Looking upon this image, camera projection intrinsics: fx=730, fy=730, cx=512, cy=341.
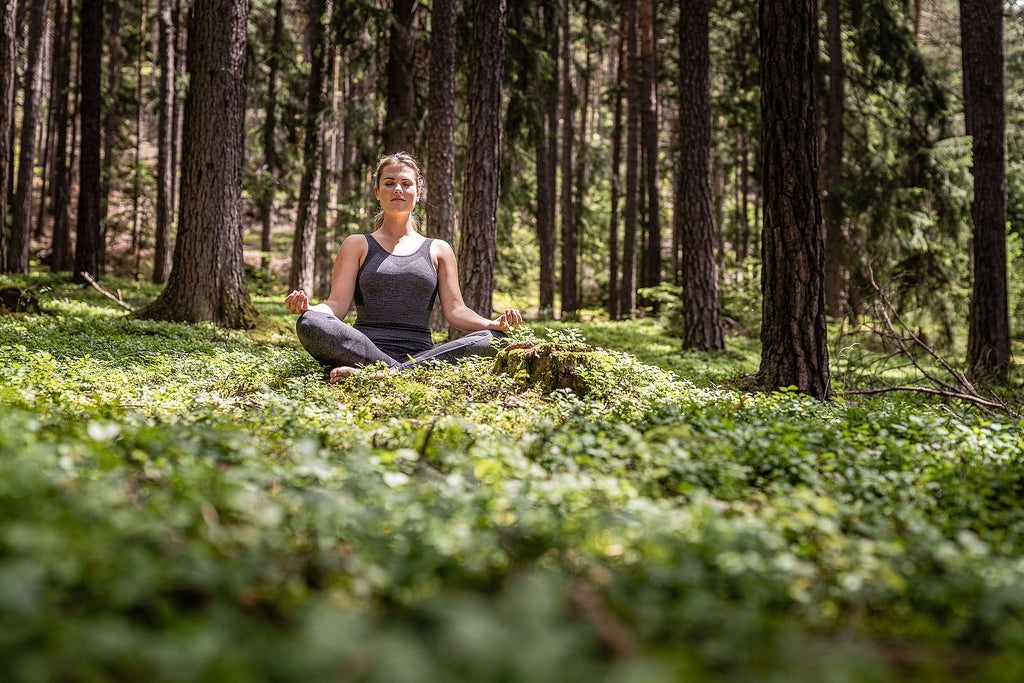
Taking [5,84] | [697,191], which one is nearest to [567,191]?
[697,191]

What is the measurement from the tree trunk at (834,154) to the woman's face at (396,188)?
1284cm

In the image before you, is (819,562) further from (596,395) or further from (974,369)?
(974,369)

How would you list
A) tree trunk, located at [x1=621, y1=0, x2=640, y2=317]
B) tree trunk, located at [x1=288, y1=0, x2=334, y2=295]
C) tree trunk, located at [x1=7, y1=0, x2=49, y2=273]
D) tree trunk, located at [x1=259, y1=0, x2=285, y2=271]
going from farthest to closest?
tree trunk, located at [x1=621, y1=0, x2=640, y2=317] < tree trunk, located at [x1=7, y1=0, x2=49, y2=273] < tree trunk, located at [x1=259, y1=0, x2=285, y2=271] < tree trunk, located at [x1=288, y1=0, x2=334, y2=295]

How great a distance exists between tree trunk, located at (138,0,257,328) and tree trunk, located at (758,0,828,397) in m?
6.79

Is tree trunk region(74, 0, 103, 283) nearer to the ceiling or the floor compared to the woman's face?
nearer to the ceiling

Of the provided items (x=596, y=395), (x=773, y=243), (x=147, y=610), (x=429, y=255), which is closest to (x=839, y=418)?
(x=596, y=395)

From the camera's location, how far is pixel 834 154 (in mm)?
17328

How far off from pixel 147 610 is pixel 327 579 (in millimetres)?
416

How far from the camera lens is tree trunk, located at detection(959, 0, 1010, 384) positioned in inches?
392

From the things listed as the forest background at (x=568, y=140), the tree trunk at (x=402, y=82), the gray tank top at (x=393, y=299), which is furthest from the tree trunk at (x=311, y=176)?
the gray tank top at (x=393, y=299)

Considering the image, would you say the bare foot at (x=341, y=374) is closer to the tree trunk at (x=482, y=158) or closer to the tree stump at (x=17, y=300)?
the tree trunk at (x=482, y=158)

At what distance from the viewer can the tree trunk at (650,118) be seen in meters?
17.8

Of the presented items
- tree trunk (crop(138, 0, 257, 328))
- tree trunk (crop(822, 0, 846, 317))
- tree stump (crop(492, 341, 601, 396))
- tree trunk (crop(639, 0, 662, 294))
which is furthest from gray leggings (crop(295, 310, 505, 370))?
tree trunk (crop(822, 0, 846, 317))

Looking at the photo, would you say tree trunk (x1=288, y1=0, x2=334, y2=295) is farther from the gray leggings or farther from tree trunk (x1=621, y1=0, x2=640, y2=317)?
the gray leggings
